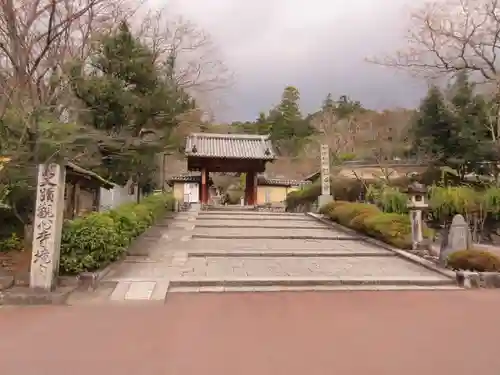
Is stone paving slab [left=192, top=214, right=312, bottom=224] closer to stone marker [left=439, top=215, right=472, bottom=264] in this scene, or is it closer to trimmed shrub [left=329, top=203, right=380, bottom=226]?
trimmed shrub [left=329, top=203, right=380, bottom=226]

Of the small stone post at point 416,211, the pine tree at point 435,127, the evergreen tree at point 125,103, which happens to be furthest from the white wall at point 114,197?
the pine tree at point 435,127

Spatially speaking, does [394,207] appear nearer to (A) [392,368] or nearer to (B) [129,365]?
(A) [392,368]

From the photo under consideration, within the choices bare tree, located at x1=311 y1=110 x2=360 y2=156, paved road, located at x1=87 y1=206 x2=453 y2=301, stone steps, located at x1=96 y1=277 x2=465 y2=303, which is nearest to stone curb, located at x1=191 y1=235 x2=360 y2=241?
paved road, located at x1=87 y1=206 x2=453 y2=301

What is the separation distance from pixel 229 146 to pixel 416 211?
1861 cm

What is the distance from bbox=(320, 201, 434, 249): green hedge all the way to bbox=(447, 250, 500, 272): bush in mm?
Result: 2527

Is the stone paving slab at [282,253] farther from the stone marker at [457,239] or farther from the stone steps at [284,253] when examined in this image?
the stone marker at [457,239]

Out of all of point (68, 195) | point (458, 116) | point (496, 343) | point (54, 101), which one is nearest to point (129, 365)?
point (496, 343)

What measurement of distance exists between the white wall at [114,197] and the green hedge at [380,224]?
28.7ft

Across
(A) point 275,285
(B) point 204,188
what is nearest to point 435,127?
(B) point 204,188

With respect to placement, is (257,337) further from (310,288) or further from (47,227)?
(47,227)

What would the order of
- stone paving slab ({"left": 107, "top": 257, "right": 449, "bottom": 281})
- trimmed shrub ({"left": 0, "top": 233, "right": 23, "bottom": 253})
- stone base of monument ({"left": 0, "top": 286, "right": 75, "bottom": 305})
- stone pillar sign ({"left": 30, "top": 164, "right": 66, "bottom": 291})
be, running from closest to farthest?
stone base of monument ({"left": 0, "top": 286, "right": 75, "bottom": 305})
stone pillar sign ({"left": 30, "top": 164, "right": 66, "bottom": 291})
stone paving slab ({"left": 107, "top": 257, "right": 449, "bottom": 281})
trimmed shrub ({"left": 0, "top": 233, "right": 23, "bottom": 253})

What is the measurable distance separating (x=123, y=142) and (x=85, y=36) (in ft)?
12.1

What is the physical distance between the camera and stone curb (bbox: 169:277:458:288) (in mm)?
7855

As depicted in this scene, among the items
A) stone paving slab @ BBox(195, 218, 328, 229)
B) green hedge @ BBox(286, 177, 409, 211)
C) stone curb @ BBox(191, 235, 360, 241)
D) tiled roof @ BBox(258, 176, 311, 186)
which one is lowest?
stone curb @ BBox(191, 235, 360, 241)
